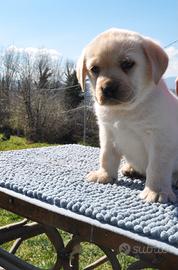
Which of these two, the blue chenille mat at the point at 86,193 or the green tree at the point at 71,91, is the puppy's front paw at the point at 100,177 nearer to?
the blue chenille mat at the point at 86,193

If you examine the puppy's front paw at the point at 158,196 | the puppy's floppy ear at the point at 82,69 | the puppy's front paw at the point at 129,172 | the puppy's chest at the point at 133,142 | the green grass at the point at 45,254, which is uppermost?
the puppy's floppy ear at the point at 82,69

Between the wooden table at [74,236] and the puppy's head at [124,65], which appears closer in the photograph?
the wooden table at [74,236]

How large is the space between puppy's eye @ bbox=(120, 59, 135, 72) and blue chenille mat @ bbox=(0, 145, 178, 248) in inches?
16.3

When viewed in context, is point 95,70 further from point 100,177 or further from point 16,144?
point 16,144

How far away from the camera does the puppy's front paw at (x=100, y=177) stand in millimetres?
1580

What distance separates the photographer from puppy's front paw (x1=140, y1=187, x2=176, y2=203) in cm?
130

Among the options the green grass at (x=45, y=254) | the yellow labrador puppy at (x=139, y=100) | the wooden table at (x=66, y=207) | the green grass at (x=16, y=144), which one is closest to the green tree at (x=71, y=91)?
the green grass at (x=16, y=144)

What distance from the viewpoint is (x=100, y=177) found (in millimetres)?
1588

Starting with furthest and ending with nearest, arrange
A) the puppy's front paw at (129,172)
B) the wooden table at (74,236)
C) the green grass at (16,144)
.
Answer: the green grass at (16,144) → the puppy's front paw at (129,172) → the wooden table at (74,236)

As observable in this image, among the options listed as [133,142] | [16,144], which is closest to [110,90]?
[133,142]

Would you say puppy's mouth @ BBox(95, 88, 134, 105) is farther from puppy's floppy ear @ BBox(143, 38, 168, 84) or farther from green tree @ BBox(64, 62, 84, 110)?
green tree @ BBox(64, 62, 84, 110)

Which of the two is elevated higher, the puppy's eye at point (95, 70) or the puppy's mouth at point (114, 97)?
the puppy's eye at point (95, 70)

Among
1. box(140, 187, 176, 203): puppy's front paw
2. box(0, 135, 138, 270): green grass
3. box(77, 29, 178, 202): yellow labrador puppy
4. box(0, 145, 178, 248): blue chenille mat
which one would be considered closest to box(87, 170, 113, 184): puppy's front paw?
box(0, 145, 178, 248): blue chenille mat

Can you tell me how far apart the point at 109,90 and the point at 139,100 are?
Result: 0.14 m
